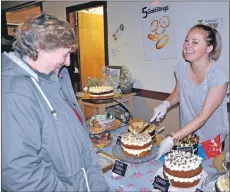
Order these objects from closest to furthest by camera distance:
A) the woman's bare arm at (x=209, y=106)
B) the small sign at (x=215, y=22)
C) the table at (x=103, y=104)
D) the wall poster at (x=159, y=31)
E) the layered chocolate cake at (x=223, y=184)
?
the layered chocolate cake at (x=223, y=184) < the woman's bare arm at (x=209, y=106) < the small sign at (x=215, y=22) < the wall poster at (x=159, y=31) < the table at (x=103, y=104)

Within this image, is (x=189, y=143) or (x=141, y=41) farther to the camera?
(x=141, y=41)

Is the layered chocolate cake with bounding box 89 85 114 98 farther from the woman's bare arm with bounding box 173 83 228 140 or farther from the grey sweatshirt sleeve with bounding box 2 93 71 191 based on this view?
the grey sweatshirt sleeve with bounding box 2 93 71 191

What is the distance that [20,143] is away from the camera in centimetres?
83

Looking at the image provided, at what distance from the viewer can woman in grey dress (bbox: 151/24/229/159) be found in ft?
5.10

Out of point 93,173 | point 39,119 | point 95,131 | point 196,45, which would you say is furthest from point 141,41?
point 39,119

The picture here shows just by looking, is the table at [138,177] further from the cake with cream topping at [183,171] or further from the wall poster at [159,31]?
the wall poster at [159,31]

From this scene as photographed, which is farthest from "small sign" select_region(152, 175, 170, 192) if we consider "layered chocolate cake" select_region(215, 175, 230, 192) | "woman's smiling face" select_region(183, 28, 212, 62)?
"woman's smiling face" select_region(183, 28, 212, 62)

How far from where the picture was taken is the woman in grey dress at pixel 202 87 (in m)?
1.55

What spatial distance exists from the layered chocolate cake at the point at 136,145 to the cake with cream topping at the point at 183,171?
25 centimetres

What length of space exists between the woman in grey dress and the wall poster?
3.24 ft

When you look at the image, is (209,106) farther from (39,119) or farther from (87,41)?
(87,41)

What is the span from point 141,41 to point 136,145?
196 centimetres

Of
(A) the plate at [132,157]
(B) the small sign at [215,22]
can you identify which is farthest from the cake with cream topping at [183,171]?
(B) the small sign at [215,22]

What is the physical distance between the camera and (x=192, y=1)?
8.29 ft
